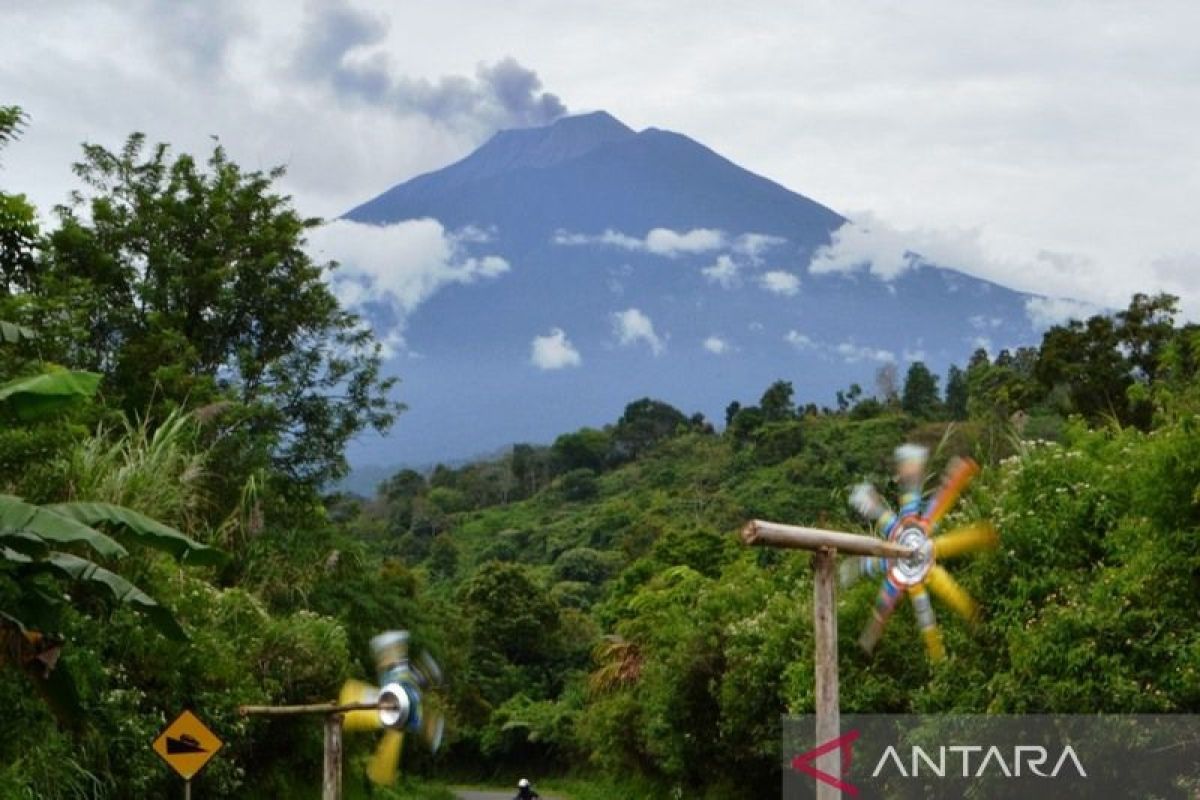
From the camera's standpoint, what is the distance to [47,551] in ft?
42.8

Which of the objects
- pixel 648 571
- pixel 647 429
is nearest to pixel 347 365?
pixel 648 571

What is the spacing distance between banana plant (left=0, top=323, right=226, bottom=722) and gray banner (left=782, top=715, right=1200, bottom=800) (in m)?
5.70

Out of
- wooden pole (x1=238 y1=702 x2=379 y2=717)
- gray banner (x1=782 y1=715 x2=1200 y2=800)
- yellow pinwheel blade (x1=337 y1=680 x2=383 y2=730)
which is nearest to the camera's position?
gray banner (x1=782 y1=715 x2=1200 y2=800)

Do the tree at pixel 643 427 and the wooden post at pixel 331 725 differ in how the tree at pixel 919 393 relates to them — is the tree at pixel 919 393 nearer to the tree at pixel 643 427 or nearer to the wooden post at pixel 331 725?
the tree at pixel 643 427

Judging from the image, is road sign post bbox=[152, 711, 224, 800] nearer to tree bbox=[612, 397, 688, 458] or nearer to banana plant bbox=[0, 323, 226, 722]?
banana plant bbox=[0, 323, 226, 722]

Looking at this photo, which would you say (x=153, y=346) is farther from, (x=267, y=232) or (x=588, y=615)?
(x=588, y=615)

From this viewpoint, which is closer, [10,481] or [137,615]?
[10,481]

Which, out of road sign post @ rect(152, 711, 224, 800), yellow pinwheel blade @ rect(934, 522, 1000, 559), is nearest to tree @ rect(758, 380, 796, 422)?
yellow pinwheel blade @ rect(934, 522, 1000, 559)

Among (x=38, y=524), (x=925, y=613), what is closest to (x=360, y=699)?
(x=925, y=613)

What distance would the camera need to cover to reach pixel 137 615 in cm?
1792

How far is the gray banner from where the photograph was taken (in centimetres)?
1541

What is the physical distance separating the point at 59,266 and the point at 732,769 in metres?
16.4

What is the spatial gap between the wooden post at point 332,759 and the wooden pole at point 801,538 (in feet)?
25.3

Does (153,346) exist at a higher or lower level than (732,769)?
higher
